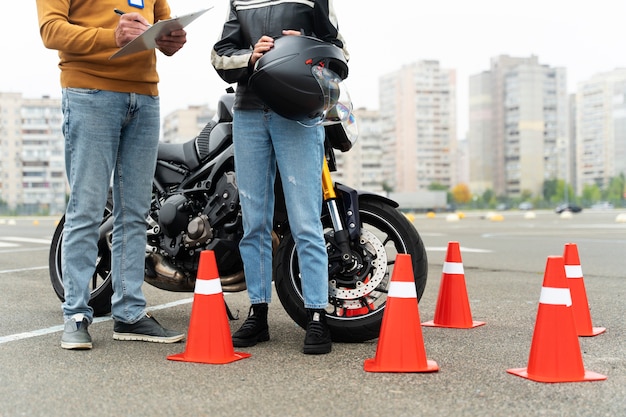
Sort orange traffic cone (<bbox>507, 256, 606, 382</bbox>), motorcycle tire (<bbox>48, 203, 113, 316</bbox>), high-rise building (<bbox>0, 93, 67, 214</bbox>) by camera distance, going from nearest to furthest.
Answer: orange traffic cone (<bbox>507, 256, 606, 382</bbox>), motorcycle tire (<bbox>48, 203, 113, 316</bbox>), high-rise building (<bbox>0, 93, 67, 214</bbox>)

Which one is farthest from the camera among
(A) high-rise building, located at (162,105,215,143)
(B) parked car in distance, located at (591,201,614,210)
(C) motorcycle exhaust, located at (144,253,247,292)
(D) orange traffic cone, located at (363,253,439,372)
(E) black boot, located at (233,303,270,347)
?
(A) high-rise building, located at (162,105,215,143)

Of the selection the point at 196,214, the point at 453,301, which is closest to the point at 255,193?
the point at 196,214

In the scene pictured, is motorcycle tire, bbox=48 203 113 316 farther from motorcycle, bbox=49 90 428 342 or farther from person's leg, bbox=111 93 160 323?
person's leg, bbox=111 93 160 323

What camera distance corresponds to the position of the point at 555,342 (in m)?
3.06

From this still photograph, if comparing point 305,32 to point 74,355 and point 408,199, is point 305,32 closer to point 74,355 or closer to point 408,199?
point 74,355

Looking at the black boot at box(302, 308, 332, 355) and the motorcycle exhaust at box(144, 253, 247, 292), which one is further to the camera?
the motorcycle exhaust at box(144, 253, 247, 292)

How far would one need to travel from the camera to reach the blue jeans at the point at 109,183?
3.79m

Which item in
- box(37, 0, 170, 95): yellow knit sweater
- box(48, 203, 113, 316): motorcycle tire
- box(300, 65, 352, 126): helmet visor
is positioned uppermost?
box(37, 0, 170, 95): yellow knit sweater

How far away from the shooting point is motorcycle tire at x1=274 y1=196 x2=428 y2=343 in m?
3.83

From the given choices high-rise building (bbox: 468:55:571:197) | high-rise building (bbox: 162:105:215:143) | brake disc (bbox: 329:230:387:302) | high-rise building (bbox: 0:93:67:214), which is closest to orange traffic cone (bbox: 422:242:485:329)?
brake disc (bbox: 329:230:387:302)

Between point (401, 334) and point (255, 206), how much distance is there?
44.9 inches

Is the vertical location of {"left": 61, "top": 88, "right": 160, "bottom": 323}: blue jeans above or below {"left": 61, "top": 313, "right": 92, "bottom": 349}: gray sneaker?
above

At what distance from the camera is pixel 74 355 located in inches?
139

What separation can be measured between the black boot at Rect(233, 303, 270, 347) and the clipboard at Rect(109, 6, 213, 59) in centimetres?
151
